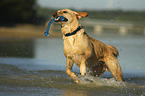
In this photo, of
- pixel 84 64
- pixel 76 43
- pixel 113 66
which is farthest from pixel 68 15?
pixel 113 66

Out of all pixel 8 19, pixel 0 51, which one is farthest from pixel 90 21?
pixel 0 51

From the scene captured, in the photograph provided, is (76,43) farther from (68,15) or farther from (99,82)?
(99,82)

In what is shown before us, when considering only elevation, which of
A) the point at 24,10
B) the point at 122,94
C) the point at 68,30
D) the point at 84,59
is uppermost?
the point at 24,10

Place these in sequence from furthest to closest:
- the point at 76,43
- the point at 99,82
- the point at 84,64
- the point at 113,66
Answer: the point at 113,66, the point at 99,82, the point at 76,43, the point at 84,64

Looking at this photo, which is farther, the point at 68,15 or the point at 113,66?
the point at 113,66

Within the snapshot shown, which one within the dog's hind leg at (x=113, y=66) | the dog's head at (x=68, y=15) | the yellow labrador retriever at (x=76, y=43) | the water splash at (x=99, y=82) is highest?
the dog's head at (x=68, y=15)

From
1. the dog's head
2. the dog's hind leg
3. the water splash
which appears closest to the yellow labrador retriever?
the dog's head

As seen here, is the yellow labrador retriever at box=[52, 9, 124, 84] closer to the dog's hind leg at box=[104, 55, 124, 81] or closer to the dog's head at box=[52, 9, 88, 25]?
the dog's head at box=[52, 9, 88, 25]

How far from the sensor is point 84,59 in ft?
23.0

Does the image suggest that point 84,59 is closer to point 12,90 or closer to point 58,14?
point 58,14

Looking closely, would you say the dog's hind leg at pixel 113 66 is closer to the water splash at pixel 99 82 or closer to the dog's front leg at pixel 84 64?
the water splash at pixel 99 82

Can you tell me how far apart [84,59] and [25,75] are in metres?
2.36

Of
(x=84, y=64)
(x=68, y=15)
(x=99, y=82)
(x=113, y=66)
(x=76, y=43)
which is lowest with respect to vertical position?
(x=99, y=82)

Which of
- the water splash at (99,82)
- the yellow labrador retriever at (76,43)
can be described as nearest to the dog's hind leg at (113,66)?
the water splash at (99,82)
